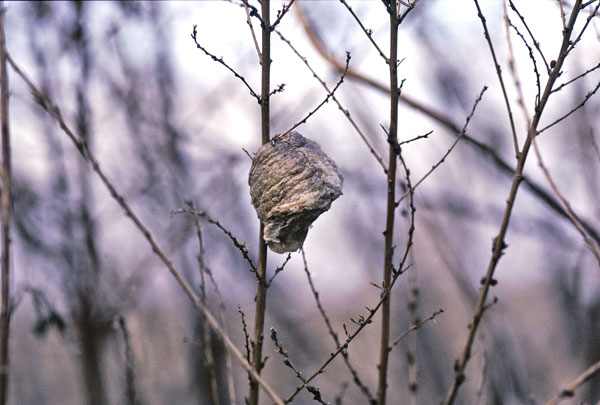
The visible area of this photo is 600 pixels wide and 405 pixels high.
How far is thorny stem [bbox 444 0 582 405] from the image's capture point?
1.26 metres

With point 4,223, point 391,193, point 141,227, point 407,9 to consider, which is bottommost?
point 391,193

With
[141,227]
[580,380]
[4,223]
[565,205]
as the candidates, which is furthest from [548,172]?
[4,223]

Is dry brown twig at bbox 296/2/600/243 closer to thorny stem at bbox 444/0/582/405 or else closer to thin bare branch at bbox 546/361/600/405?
thorny stem at bbox 444/0/582/405

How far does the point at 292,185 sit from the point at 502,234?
62 centimetres

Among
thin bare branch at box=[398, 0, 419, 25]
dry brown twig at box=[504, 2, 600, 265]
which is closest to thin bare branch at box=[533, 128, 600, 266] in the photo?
dry brown twig at box=[504, 2, 600, 265]

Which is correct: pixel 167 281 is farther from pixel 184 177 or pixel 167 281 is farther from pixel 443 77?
pixel 443 77

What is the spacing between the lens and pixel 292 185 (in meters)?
1.61

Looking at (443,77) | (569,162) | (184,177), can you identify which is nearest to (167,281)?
(184,177)

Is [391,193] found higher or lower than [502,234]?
higher

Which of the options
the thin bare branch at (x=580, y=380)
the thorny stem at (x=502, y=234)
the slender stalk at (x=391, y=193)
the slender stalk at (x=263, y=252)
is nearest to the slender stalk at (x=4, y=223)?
the slender stalk at (x=263, y=252)

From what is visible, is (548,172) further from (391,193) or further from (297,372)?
(297,372)

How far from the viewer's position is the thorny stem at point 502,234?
4.15 ft

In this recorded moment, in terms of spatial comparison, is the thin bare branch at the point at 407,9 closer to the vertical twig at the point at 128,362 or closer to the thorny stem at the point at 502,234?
the thorny stem at the point at 502,234

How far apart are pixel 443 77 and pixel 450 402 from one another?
4565 millimetres
